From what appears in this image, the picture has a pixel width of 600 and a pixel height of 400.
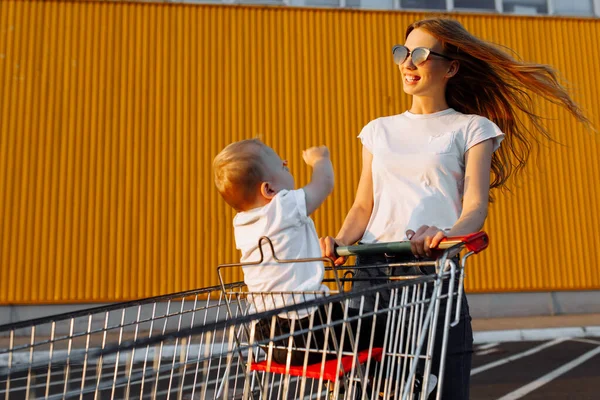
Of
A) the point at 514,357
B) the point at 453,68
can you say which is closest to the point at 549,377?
the point at 514,357

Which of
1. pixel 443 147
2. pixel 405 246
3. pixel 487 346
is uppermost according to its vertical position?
Answer: pixel 443 147

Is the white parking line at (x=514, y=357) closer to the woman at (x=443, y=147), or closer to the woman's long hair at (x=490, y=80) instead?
the woman's long hair at (x=490, y=80)

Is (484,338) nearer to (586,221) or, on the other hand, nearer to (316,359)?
(586,221)

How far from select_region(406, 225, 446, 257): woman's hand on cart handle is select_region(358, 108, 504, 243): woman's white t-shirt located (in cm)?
25

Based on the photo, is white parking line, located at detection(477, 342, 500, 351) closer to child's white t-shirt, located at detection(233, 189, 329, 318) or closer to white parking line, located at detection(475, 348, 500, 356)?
white parking line, located at detection(475, 348, 500, 356)

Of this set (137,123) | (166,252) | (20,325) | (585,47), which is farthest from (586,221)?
(20,325)

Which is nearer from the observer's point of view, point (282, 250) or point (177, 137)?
point (282, 250)

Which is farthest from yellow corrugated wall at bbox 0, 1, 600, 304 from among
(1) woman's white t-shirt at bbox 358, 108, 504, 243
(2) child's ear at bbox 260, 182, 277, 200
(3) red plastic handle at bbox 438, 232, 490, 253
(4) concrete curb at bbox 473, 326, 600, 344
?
(3) red plastic handle at bbox 438, 232, 490, 253

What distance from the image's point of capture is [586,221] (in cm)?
1111

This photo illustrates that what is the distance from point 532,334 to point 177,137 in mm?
7044

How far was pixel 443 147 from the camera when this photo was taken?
2242 millimetres

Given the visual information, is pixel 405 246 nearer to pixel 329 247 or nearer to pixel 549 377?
pixel 329 247

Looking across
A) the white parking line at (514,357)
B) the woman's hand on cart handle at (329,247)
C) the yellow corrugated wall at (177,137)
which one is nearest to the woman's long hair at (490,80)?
the woman's hand on cart handle at (329,247)

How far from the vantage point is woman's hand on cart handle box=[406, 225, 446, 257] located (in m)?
1.88
